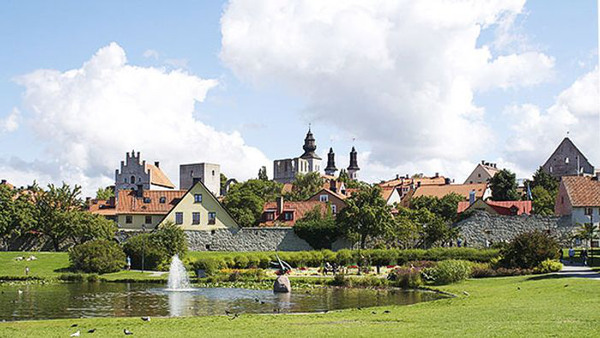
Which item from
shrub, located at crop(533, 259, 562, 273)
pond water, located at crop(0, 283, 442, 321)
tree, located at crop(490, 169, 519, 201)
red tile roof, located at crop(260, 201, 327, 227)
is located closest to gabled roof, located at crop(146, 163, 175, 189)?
red tile roof, located at crop(260, 201, 327, 227)

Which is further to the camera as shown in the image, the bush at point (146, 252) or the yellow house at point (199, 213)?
the yellow house at point (199, 213)

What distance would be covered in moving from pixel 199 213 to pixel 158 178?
2404 inches

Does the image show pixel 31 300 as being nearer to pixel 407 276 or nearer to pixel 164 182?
pixel 407 276

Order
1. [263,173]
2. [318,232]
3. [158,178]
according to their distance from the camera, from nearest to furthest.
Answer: [318,232], [158,178], [263,173]

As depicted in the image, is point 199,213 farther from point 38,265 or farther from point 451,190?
point 451,190

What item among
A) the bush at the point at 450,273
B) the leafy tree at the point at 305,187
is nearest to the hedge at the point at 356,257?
the bush at the point at 450,273

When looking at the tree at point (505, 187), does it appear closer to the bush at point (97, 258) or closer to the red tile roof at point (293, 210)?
the red tile roof at point (293, 210)

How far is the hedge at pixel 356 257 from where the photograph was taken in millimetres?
48125

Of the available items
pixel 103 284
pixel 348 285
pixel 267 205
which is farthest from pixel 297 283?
pixel 267 205

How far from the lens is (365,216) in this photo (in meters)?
56.6

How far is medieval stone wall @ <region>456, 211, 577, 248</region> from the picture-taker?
57250 millimetres

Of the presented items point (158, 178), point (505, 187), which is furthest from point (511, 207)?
point (158, 178)

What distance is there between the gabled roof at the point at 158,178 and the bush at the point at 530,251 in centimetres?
8886

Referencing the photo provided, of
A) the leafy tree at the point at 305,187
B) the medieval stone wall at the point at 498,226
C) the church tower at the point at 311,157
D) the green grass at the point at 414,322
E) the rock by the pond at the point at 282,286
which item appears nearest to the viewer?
the green grass at the point at 414,322
